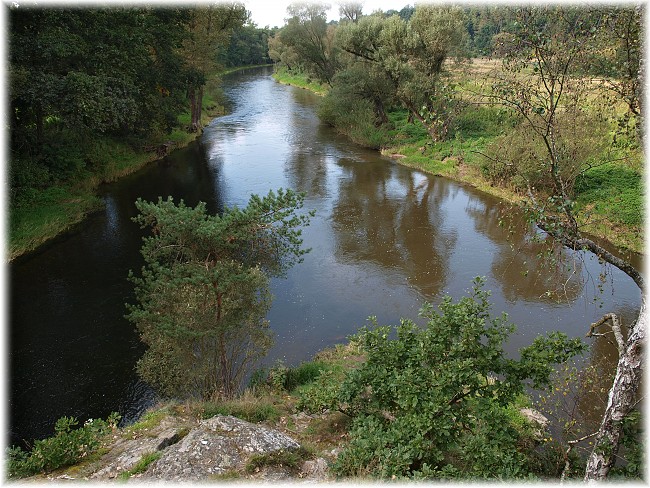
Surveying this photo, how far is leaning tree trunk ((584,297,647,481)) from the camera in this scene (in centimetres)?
627

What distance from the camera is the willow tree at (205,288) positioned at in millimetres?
10281

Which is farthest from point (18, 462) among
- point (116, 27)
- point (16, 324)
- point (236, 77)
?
point (236, 77)

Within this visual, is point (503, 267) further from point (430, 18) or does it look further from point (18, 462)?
point (430, 18)

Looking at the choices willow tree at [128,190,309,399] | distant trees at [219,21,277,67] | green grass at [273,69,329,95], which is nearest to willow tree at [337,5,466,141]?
willow tree at [128,190,309,399]

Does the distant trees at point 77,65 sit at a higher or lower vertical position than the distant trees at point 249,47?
lower

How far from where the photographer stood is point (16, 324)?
15156 mm

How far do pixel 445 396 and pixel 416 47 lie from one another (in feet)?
104

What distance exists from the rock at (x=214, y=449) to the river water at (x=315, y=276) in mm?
4244

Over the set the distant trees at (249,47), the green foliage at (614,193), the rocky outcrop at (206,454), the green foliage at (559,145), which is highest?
the distant trees at (249,47)

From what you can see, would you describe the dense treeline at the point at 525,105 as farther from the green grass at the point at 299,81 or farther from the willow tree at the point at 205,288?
the green grass at the point at 299,81

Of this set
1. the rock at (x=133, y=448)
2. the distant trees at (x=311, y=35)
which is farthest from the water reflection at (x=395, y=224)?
the distant trees at (x=311, y=35)

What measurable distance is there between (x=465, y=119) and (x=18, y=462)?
1396 inches

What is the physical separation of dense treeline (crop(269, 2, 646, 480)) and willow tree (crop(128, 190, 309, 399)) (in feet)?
13.8

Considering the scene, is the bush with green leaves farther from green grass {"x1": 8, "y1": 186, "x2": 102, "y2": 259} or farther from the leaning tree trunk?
green grass {"x1": 8, "y1": 186, "x2": 102, "y2": 259}
